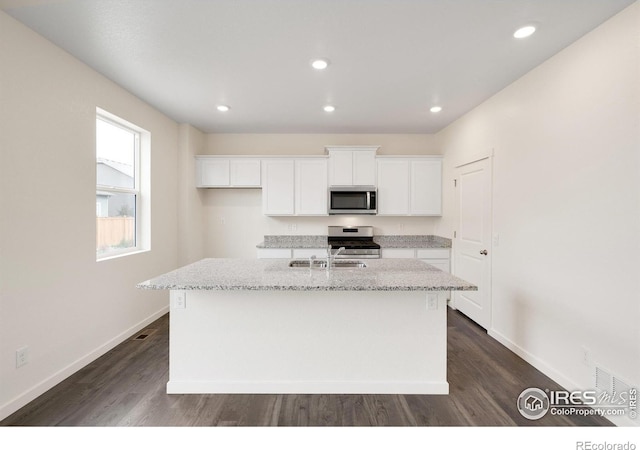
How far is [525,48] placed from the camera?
2443 mm

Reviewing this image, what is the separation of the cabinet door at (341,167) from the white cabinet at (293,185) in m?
0.10

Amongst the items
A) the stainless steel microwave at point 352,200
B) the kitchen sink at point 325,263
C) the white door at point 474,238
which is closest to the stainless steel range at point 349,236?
the stainless steel microwave at point 352,200

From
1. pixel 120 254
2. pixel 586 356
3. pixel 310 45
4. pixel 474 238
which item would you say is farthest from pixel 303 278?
pixel 474 238

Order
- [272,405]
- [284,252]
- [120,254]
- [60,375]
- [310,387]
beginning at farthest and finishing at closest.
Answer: [284,252] < [120,254] < [60,375] < [310,387] < [272,405]

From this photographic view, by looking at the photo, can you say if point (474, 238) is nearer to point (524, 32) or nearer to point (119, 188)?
point (524, 32)

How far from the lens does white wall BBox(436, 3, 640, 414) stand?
1972 mm

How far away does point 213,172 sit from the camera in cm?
479

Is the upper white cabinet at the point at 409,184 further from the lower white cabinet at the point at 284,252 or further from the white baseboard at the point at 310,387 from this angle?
the white baseboard at the point at 310,387

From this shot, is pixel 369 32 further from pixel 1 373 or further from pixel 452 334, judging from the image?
pixel 1 373

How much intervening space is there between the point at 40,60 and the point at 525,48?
358 centimetres

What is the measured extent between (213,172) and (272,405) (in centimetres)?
352

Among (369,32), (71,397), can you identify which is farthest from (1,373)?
(369,32)

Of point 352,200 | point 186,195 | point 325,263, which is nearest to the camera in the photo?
point 325,263

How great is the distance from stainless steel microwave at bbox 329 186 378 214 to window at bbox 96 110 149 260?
96.0 inches
